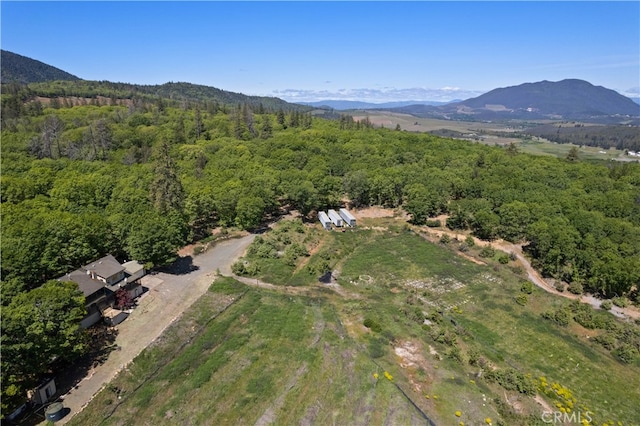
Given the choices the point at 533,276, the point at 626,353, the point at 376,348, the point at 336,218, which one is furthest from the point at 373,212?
the point at 626,353

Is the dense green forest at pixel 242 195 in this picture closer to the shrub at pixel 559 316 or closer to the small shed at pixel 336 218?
the small shed at pixel 336 218

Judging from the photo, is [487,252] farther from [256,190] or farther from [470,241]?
[256,190]

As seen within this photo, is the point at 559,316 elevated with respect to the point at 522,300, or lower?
lower

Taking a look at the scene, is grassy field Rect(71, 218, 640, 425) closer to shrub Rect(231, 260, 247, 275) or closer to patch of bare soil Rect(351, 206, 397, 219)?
shrub Rect(231, 260, 247, 275)

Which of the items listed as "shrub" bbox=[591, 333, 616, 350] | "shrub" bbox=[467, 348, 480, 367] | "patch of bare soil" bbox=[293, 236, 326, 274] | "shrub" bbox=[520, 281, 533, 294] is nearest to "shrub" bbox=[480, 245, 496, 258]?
"shrub" bbox=[520, 281, 533, 294]

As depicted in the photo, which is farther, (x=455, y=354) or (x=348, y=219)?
(x=348, y=219)

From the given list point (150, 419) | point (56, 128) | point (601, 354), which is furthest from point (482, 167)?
point (56, 128)

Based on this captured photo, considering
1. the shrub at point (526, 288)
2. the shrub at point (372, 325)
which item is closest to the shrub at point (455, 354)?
the shrub at point (372, 325)
